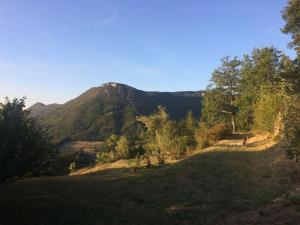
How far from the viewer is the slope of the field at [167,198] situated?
15.2 meters

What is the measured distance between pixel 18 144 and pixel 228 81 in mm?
55091

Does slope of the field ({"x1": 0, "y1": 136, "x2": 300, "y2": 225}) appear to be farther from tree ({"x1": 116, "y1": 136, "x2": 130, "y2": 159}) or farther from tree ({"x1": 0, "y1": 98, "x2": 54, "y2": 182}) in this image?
tree ({"x1": 116, "y1": 136, "x2": 130, "y2": 159})

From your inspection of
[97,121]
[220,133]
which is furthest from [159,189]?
[97,121]

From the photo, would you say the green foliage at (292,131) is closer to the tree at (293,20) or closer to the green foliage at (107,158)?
the tree at (293,20)

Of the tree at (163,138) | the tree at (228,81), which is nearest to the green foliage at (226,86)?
the tree at (228,81)

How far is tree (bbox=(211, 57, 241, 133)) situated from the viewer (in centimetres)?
6594

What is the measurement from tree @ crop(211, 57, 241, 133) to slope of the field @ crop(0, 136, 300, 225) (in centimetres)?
3798

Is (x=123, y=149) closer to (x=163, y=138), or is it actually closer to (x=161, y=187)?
(x=163, y=138)

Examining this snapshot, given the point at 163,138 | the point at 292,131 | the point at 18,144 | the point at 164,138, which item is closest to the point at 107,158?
the point at 163,138

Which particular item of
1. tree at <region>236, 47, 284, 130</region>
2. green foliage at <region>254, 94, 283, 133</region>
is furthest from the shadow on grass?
tree at <region>236, 47, 284, 130</region>

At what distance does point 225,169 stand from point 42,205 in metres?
15.2

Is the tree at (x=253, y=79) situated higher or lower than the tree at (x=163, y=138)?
higher

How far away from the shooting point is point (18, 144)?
1611cm

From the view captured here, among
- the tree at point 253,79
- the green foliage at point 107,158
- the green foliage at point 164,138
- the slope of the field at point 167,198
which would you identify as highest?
the tree at point 253,79
